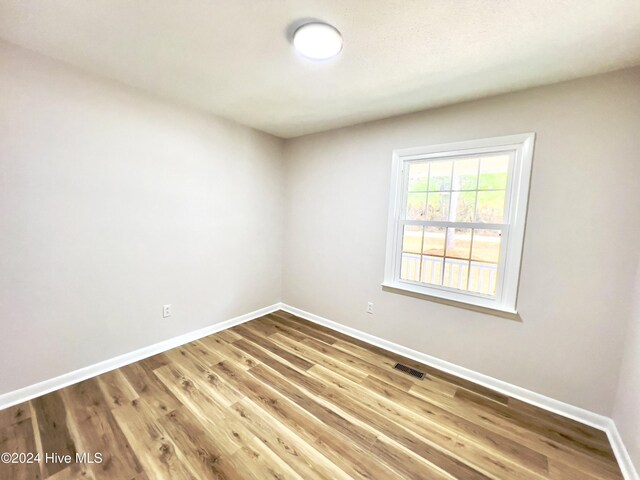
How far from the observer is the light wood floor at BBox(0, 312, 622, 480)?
55.8 inches

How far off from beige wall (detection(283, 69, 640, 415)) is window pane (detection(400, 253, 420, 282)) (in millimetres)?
211

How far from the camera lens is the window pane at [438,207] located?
240 centimetres

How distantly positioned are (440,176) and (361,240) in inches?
40.2

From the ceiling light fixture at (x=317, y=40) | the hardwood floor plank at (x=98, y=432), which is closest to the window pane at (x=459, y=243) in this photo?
the ceiling light fixture at (x=317, y=40)

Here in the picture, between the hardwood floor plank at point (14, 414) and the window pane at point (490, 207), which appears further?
the window pane at point (490, 207)

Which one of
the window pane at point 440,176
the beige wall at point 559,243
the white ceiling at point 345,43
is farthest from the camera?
the window pane at point 440,176

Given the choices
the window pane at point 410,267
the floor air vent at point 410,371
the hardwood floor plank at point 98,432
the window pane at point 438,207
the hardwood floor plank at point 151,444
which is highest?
the window pane at point 438,207

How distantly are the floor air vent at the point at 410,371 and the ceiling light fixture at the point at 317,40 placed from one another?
101 inches

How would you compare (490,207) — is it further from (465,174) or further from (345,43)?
(345,43)

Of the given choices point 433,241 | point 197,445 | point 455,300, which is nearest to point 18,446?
point 197,445

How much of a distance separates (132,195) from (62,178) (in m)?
0.44

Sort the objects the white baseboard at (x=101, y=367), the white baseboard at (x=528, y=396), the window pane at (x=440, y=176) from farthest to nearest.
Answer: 1. the window pane at (x=440, y=176)
2. the white baseboard at (x=101, y=367)
3. the white baseboard at (x=528, y=396)

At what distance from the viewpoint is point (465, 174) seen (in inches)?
90.8

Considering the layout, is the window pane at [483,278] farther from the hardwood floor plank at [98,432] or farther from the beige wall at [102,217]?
the hardwood floor plank at [98,432]
